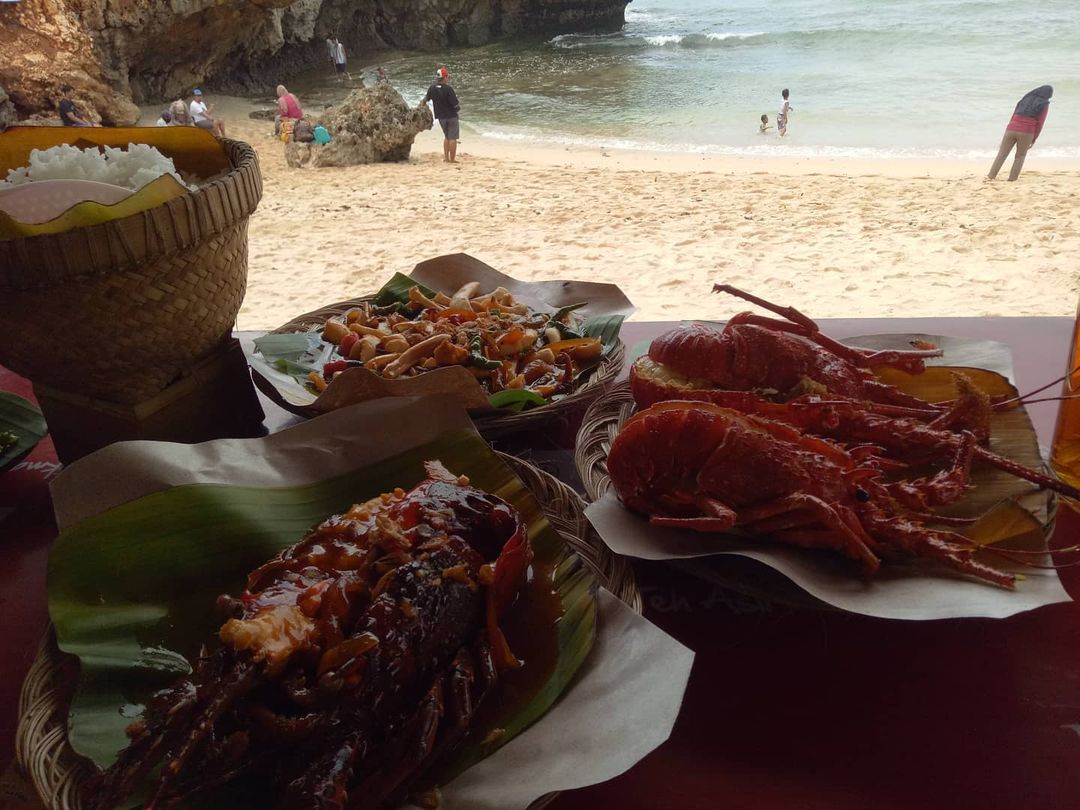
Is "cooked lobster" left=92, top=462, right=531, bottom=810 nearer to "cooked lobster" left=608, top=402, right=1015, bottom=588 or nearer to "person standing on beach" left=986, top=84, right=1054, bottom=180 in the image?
"cooked lobster" left=608, top=402, right=1015, bottom=588

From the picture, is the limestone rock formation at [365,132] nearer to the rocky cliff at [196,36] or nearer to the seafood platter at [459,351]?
the rocky cliff at [196,36]

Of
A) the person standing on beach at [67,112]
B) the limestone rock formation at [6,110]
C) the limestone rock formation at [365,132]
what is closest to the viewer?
the limestone rock formation at [365,132]

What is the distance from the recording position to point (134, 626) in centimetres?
122

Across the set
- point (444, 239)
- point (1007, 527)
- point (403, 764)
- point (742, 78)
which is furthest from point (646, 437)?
point (742, 78)

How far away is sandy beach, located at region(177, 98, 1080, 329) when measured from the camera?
581 centimetres

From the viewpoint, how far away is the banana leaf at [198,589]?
1096mm

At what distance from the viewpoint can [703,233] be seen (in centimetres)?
723

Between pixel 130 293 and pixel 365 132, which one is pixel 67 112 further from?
pixel 130 293

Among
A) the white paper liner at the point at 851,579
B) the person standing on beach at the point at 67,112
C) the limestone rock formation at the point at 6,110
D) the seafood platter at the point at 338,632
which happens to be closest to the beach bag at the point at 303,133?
the person standing on beach at the point at 67,112

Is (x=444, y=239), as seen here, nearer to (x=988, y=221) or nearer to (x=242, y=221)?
(x=988, y=221)

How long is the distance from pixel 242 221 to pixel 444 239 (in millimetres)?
5899

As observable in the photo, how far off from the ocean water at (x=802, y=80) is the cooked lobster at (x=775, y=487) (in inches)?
485

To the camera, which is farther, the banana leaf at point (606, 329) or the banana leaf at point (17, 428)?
the banana leaf at point (606, 329)

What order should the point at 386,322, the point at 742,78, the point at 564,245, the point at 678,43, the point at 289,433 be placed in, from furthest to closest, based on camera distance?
the point at 678,43 → the point at 742,78 → the point at 564,245 → the point at 386,322 → the point at 289,433
